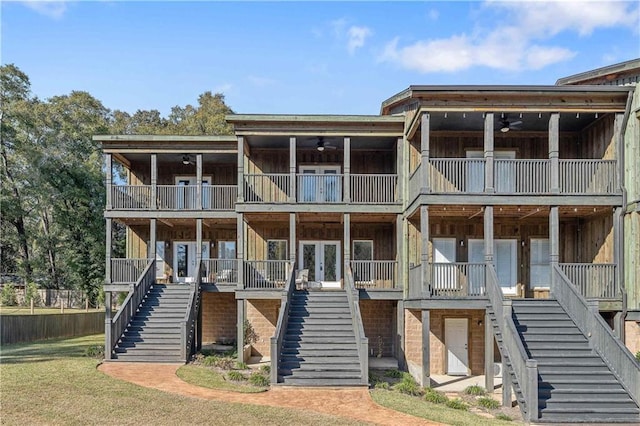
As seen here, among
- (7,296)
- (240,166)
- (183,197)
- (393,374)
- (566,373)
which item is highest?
(240,166)

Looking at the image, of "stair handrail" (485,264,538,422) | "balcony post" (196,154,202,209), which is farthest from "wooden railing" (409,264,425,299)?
"balcony post" (196,154,202,209)

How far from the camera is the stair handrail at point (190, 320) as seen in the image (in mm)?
17188

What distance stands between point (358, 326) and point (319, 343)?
1283 millimetres

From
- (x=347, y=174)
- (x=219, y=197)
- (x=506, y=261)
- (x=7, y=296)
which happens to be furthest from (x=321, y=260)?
(x=7, y=296)

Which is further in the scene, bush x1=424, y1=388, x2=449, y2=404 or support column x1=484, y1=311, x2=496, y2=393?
support column x1=484, y1=311, x2=496, y2=393

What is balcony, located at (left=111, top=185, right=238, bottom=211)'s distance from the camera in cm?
2155

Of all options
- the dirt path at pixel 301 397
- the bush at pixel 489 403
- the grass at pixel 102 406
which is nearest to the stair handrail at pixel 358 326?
the dirt path at pixel 301 397

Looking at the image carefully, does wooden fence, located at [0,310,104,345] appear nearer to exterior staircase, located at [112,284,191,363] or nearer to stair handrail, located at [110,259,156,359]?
stair handrail, located at [110,259,156,359]

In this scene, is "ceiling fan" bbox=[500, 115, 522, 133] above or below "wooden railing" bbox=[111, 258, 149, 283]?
above

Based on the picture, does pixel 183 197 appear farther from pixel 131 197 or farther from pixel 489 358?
pixel 489 358

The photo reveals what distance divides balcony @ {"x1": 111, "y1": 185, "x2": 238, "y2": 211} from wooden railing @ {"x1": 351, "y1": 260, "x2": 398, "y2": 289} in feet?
18.5

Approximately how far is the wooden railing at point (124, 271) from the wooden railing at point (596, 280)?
15490mm

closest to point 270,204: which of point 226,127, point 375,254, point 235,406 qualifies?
point 375,254

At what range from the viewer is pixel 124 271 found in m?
21.3
